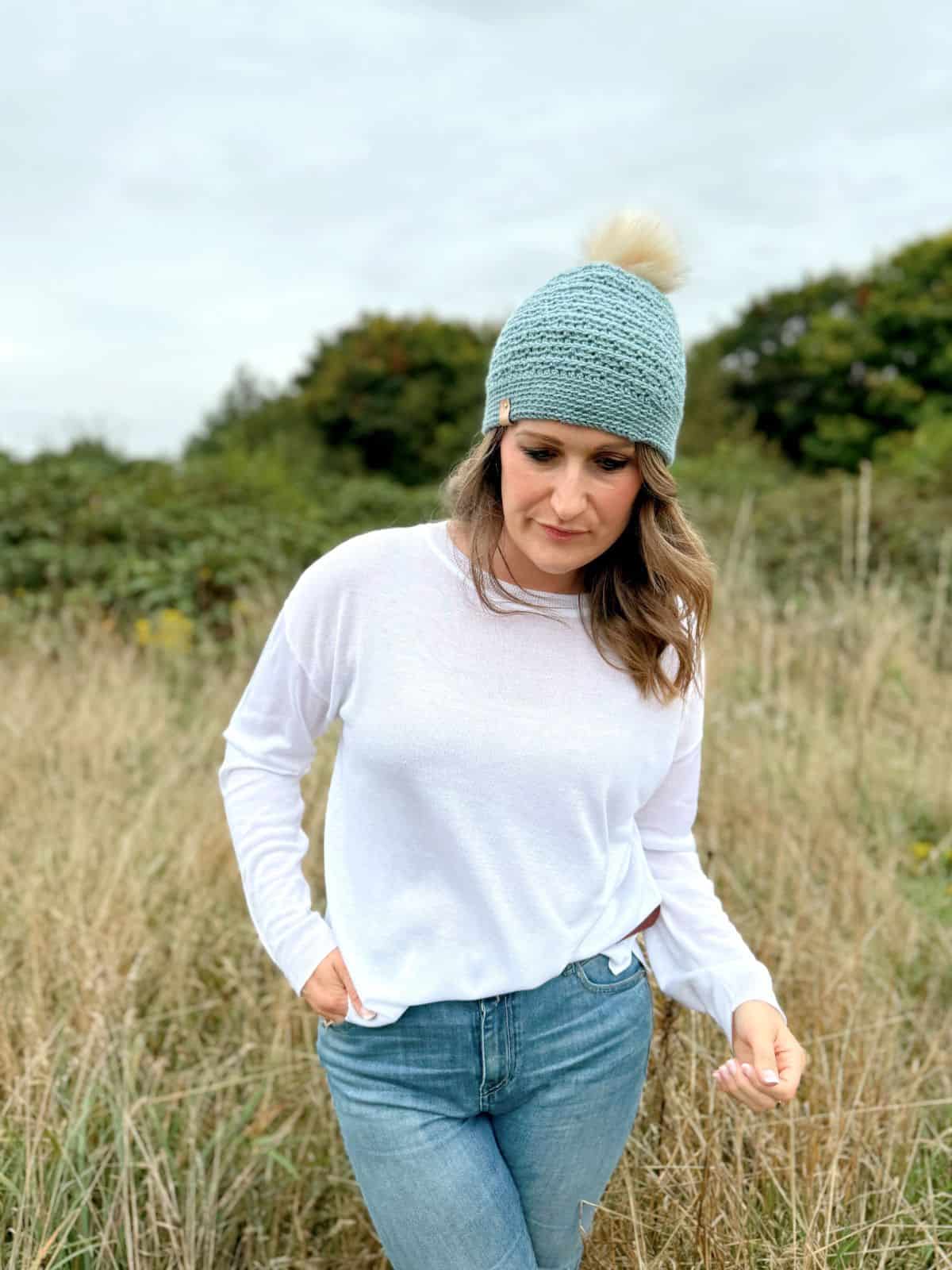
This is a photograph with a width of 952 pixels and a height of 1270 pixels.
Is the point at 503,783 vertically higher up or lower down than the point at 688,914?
higher up

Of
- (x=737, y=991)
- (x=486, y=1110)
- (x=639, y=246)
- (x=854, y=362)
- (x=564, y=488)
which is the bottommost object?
(x=486, y=1110)

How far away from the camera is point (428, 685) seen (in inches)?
55.0

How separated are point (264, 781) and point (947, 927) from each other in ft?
7.67

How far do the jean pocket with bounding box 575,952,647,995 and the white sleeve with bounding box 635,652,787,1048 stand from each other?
82mm

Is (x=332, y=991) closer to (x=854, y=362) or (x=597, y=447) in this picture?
(x=597, y=447)

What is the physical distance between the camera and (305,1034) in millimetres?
2586

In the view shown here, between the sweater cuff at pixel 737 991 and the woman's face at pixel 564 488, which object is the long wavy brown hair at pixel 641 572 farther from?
the sweater cuff at pixel 737 991

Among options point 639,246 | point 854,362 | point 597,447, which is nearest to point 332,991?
point 597,447

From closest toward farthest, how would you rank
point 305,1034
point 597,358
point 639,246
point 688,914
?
point 597,358 → point 639,246 → point 688,914 → point 305,1034

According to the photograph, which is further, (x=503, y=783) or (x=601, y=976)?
(x=601, y=976)

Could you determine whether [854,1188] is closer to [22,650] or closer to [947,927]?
[947,927]

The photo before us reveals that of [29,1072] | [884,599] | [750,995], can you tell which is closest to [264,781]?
[750,995]

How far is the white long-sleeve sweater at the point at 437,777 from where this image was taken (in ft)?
4.57

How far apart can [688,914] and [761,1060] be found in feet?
0.77
